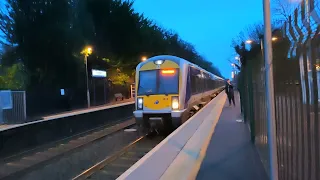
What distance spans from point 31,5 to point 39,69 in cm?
587

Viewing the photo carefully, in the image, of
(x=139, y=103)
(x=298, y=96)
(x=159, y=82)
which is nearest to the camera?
(x=298, y=96)

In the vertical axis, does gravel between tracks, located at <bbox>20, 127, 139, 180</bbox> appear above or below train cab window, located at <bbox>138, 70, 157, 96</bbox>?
below

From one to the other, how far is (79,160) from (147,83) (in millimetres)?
5254

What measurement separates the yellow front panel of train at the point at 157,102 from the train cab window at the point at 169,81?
0.29 m

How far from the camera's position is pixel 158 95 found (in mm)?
14969

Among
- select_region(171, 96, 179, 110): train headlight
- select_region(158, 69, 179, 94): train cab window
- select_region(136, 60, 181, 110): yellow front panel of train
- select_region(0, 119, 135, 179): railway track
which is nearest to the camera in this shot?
select_region(0, 119, 135, 179): railway track

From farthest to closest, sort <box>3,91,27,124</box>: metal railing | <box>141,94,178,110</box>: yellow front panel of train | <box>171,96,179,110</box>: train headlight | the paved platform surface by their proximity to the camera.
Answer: <box>3,91,27,124</box>: metal railing
<box>141,94,178,110</box>: yellow front panel of train
<box>171,96,179,110</box>: train headlight
the paved platform surface

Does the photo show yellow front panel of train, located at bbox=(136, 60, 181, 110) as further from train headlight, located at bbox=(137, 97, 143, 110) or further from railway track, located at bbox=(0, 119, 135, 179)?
railway track, located at bbox=(0, 119, 135, 179)

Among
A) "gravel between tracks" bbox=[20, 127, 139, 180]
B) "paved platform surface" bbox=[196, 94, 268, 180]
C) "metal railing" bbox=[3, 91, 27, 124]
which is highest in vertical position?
"metal railing" bbox=[3, 91, 27, 124]

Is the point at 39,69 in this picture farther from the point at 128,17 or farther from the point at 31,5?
the point at 128,17

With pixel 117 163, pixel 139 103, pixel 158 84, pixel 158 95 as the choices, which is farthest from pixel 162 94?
pixel 117 163

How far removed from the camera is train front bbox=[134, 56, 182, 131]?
14.7 m

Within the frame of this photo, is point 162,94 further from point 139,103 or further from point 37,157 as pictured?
point 37,157

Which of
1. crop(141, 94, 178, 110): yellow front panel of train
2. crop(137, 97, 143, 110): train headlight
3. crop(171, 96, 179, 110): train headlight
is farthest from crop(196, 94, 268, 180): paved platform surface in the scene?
crop(137, 97, 143, 110): train headlight
